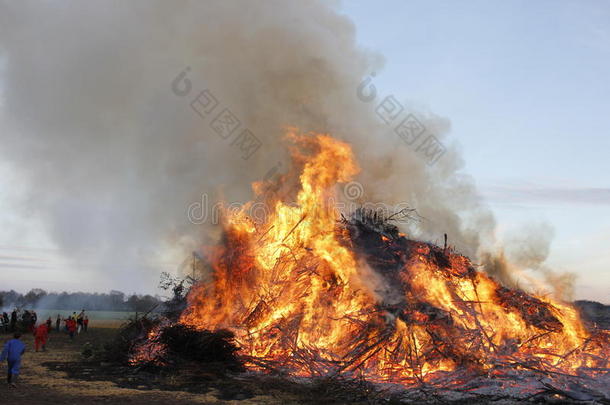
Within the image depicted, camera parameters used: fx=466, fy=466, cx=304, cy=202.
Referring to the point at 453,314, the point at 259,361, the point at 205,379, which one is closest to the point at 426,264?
the point at 453,314

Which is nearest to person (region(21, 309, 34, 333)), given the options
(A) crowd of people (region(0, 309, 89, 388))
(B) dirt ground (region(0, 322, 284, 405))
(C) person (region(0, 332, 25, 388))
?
(A) crowd of people (region(0, 309, 89, 388))

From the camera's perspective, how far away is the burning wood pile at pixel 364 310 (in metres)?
13.4

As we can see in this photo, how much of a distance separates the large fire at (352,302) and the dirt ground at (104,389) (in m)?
2.44

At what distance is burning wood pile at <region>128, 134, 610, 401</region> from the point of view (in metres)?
13.4

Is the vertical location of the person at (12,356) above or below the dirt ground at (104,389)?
above

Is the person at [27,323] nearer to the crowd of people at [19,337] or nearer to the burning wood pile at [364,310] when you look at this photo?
the crowd of people at [19,337]

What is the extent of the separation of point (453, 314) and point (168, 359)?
937 centimetres

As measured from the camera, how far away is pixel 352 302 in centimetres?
1628

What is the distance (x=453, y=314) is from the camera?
1543cm

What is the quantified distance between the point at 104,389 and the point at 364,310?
26.5ft

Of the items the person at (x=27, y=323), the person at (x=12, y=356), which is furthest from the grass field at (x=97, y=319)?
the person at (x=12, y=356)

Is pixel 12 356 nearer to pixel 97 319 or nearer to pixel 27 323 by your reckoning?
pixel 27 323

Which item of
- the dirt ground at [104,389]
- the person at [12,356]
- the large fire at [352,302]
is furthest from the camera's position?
the large fire at [352,302]

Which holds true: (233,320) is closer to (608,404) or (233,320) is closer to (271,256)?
(271,256)
